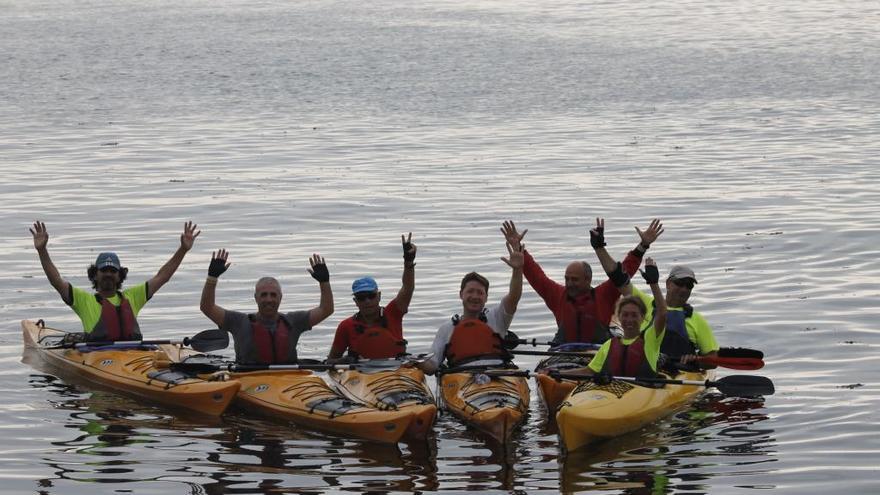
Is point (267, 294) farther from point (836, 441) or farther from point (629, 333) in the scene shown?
point (836, 441)

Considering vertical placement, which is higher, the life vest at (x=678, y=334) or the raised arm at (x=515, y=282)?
the raised arm at (x=515, y=282)

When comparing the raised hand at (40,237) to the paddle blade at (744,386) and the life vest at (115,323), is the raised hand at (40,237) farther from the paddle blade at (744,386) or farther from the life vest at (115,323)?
the paddle blade at (744,386)

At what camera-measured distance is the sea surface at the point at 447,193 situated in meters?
13.2

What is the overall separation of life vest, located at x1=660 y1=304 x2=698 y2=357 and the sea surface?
617 millimetres

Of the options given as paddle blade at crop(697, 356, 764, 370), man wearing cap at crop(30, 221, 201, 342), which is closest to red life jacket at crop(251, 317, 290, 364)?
man wearing cap at crop(30, 221, 201, 342)

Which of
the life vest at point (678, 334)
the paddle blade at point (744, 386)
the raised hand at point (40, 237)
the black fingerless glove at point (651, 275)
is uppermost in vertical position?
the raised hand at point (40, 237)

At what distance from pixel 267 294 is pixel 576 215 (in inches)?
469

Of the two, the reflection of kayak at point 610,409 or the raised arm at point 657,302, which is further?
the raised arm at point 657,302

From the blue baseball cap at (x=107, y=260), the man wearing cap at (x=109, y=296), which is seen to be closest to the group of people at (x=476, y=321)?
the man wearing cap at (x=109, y=296)

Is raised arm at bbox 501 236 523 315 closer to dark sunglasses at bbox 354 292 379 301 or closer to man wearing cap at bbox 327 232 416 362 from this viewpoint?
man wearing cap at bbox 327 232 416 362

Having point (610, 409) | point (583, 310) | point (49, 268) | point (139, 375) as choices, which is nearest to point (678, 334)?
point (583, 310)

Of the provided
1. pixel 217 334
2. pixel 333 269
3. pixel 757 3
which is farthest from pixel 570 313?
pixel 757 3

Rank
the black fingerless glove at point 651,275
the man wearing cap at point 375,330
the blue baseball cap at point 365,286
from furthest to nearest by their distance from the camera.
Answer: the man wearing cap at point 375,330, the blue baseball cap at point 365,286, the black fingerless glove at point 651,275

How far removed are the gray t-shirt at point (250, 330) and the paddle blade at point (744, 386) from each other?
13.9ft
